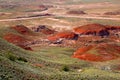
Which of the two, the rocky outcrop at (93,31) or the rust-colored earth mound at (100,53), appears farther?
the rocky outcrop at (93,31)

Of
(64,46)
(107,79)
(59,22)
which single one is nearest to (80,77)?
(107,79)

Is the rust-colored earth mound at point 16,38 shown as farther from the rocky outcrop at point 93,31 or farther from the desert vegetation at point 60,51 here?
the rocky outcrop at point 93,31

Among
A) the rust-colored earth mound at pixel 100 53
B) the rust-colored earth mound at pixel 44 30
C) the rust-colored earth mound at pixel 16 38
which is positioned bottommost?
the rust-colored earth mound at pixel 44 30

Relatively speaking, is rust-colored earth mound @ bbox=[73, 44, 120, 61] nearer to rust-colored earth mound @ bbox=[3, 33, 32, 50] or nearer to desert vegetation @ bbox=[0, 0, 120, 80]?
desert vegetation @ bbox=[0, 0, 120, 80]

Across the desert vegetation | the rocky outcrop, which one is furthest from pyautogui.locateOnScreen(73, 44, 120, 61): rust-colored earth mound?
the rocky outcrop

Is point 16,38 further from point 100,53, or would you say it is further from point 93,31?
point 93,31

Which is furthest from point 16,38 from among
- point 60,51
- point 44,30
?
point 44,30

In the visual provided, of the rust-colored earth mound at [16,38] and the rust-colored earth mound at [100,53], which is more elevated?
the rust-colored earth mound at [100,53]

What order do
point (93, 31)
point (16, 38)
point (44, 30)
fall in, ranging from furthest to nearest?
point (44, 30), point (93, 31), point (16, 38)

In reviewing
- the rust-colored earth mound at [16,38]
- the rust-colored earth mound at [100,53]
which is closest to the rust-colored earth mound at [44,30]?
the rust-colored earth mound at [16,38]
